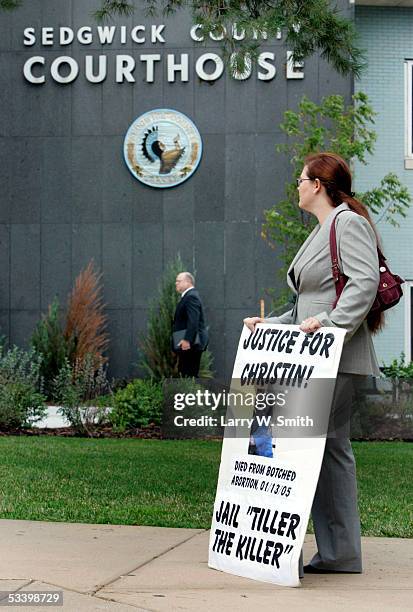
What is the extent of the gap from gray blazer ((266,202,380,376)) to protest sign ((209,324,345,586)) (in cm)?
14

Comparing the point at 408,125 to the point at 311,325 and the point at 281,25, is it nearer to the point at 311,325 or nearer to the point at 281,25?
the point at 281,25

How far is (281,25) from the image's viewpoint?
8.48 meters

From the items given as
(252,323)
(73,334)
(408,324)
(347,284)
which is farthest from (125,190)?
(347,284)

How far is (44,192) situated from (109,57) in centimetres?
263

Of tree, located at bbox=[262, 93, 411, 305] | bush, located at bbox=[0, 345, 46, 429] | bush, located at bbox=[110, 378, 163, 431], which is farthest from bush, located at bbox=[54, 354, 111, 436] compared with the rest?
tree, located at bbox=[262, 93, 411, 305]

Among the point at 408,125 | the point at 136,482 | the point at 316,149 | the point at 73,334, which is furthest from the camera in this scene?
the point at 408,125

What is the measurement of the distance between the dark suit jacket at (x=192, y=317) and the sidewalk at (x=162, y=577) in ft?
28.4

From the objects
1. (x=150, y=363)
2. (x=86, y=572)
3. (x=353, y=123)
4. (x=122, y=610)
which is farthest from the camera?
(x=150, y=363)

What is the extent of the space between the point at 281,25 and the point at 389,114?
11.9 m

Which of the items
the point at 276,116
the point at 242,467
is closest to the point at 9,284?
the point at 276,116

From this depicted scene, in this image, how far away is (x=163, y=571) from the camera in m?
5.46

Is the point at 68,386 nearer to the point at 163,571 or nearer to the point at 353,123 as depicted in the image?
the point at 353,123

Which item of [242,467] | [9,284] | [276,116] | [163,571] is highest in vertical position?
[276,116]

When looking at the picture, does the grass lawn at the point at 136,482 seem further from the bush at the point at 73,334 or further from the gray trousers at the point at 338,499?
the bush at the point at 73,334
